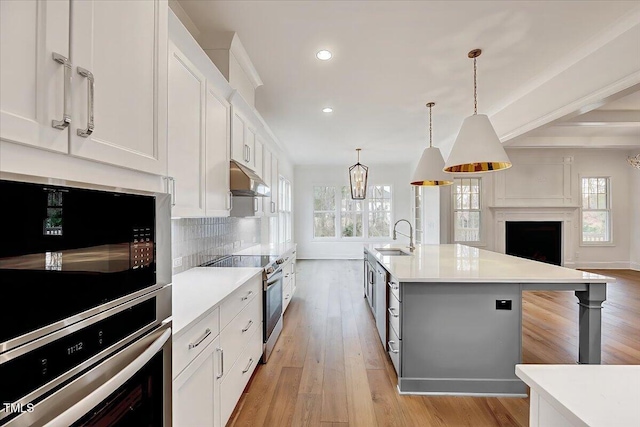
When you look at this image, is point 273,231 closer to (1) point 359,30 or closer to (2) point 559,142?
(1) point 359,30

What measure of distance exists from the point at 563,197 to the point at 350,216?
5225 mm

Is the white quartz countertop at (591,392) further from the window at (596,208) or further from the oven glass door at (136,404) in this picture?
the window at (596,208)

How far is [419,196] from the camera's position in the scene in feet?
26.0

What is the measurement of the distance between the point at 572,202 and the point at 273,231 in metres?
6.83

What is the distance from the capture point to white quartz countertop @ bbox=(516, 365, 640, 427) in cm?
62

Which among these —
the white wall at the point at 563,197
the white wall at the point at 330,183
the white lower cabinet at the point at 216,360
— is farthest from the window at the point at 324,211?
the white lower cabinet at the point at 216,360

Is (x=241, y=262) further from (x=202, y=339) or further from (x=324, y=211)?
(x=324, y=211)

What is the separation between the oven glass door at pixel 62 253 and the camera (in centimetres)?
60

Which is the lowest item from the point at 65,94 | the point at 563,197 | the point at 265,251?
the point at 265,251

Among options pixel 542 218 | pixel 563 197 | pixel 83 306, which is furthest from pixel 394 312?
pixel 563 197

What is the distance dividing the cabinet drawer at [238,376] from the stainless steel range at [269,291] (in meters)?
0.15

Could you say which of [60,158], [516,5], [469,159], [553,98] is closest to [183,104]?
[60,158]

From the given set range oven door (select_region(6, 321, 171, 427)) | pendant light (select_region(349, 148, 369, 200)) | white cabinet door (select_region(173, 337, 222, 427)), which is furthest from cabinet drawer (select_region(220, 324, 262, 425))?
pendant light (select_region(349, 148, 369, 200))

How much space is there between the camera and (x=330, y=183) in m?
9.21
